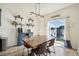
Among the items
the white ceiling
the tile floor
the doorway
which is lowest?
the tile floor

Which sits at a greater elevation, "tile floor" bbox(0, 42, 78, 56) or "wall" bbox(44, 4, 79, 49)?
"wall" bbox(44, 4, 79, 49)

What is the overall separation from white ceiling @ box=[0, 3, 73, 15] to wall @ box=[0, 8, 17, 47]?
90 millimetres

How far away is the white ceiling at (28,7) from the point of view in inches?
70.1

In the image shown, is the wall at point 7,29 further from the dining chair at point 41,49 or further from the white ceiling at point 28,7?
the dining chair at point 41,49

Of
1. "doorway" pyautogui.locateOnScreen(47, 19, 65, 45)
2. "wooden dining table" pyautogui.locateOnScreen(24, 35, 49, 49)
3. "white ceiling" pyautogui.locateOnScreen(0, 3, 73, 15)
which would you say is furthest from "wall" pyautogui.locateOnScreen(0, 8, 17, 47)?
"doorway" pyautogui.locateOnScreen(47, 19, 65, 45)

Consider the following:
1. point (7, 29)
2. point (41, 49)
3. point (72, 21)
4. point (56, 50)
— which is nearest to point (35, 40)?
point (41, 49)

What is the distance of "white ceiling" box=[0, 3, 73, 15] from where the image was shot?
1780 millimetres

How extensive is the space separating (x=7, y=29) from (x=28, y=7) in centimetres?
50

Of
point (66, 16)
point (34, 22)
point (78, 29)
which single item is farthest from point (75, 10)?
point (34, 22)

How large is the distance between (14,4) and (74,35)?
113 centimetres

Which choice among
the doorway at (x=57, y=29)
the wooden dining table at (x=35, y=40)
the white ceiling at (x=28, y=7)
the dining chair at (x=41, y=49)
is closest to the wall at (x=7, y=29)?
the white ceiling at (x=28, y=7)

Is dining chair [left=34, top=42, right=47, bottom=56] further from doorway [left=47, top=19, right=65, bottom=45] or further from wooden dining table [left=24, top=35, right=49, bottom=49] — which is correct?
doorway [left=47, top=19, right=65, bottom=45]

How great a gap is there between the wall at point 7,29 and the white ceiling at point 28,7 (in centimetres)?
9

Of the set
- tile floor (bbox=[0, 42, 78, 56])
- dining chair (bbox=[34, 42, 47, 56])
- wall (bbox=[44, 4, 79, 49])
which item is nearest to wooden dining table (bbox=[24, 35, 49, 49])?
dining chair (bbox=[34, 42, 47, 56])
